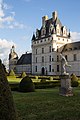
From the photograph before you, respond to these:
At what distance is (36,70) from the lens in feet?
206

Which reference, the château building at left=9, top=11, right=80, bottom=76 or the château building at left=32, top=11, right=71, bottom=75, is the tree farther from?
the château building at left=32, top=11, right=71, bottom=75

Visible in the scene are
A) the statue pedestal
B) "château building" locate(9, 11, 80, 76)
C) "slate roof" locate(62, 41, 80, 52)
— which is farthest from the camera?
"château building" locate(9, 11, 80, 76)

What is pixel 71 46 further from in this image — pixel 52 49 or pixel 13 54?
pixel 13 54

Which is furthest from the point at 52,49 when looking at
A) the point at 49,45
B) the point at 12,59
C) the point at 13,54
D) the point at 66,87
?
the point at 66,87

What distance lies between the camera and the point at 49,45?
5794 centimetres

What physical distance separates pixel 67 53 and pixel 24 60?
19.2 meters

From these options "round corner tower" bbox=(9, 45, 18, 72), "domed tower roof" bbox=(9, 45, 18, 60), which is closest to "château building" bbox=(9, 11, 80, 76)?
"round corner tower" bbox=(9, 45, 18, 72)

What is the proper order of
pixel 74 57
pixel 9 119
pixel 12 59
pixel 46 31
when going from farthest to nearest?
pixel 12 59 < pixel 46 31 < pixel 74 57 < pixel 9 119

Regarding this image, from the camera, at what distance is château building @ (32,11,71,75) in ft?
187

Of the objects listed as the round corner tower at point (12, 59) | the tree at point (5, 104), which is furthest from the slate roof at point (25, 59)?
the tree at point (5, 104)

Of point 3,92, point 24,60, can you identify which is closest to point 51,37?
point 24,60

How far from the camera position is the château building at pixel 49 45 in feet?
187

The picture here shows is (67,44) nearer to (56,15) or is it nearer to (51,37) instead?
(51,37)

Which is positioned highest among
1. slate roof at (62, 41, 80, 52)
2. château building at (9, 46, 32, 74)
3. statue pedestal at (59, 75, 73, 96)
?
slate roof at (62, 41, 80, 52)
